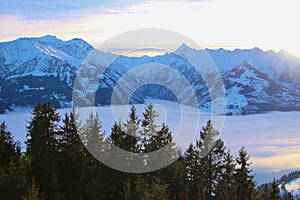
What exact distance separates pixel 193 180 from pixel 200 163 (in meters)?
2.48

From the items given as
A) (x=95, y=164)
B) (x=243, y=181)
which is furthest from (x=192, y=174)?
(x=95, y=164)

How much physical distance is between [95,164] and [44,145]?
16.2ft

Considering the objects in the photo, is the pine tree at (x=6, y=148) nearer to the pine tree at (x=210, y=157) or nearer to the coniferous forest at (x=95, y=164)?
the coniferous forest at (x=95, y=164)

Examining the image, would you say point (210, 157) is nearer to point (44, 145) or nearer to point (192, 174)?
point (192, 174)

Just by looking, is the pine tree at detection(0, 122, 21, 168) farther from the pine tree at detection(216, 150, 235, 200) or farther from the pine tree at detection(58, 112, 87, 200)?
the pine tree at detection(216, 150, 235, 200)

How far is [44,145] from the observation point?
36.8 m

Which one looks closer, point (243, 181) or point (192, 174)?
point (243, 181)

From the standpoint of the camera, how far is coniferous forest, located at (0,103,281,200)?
35.6 meters

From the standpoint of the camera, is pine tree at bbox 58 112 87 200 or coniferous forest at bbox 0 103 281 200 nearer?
coniferous forest at bbox 0 103 281 200

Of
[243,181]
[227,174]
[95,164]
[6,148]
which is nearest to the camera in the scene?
[6,148]

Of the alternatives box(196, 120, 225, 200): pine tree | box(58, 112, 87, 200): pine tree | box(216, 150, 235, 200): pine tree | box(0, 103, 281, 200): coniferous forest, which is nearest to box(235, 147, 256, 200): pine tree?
box(0, 103, 281, 200): coniferous forest

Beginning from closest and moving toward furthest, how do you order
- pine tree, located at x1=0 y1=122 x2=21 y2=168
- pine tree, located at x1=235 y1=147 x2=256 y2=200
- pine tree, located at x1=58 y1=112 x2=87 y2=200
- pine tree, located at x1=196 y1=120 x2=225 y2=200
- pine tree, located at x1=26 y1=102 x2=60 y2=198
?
pine tree, located at x1=0 y1=122 x2=21 y2=168
pine tree, located at x1=26 y1=102 x2=60 y2=198
pine tree, located at x1=58 y1=112 x2=87 y2=200
pine tree, located at x1=235 y1=147 x2=256 y2=200
pine tree, located at x1=196 y1=120 x2=225 y2=200

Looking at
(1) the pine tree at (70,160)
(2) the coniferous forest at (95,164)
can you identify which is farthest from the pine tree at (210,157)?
(1) the pine tree at (70,160)

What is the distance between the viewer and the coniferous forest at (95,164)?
117 feet
